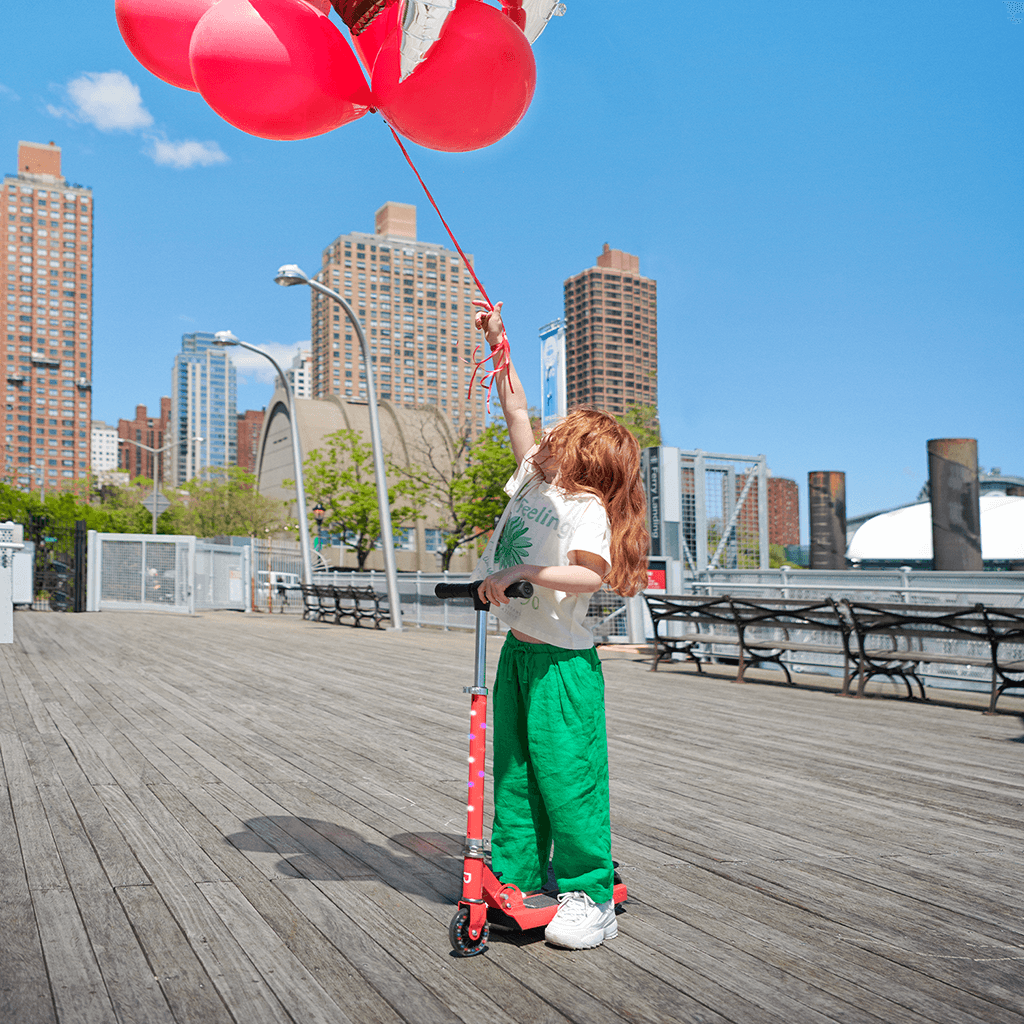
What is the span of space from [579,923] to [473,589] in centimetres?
102

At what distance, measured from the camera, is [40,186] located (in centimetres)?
11519

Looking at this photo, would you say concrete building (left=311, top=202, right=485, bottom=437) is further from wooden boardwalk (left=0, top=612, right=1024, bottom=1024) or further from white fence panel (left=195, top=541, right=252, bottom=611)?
wooden boardwalk (left=0, top=612, right=1024, bottom=1024)

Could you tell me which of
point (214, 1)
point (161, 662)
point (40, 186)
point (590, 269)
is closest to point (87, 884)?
point (214, 1)

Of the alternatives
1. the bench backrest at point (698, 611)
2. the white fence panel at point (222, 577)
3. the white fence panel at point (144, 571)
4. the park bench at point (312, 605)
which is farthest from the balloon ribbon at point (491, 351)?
the white fence panel at point (222, 577)

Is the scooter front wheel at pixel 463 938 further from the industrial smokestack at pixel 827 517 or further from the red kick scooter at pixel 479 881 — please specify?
the industrial smokestack at pixel 827 517

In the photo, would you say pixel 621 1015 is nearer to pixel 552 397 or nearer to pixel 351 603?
pixel 552 397

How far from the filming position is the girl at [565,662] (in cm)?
276

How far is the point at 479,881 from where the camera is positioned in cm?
271

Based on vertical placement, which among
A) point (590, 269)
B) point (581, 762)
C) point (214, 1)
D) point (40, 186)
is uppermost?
point (40, 186)

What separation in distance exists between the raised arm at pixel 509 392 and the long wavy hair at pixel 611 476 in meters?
0.24

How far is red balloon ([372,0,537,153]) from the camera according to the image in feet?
9.51

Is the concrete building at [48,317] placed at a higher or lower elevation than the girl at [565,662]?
higher

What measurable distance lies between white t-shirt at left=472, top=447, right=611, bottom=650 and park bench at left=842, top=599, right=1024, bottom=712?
594 cm

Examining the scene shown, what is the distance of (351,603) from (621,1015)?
2174 centimetres
